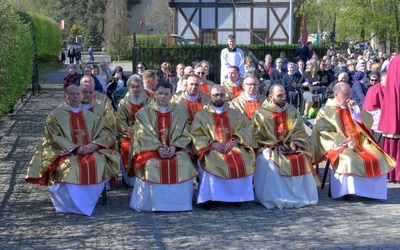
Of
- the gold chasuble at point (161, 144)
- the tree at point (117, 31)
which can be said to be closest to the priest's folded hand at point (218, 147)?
the gold chasuble at point (161, 144)

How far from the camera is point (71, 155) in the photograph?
9.21m

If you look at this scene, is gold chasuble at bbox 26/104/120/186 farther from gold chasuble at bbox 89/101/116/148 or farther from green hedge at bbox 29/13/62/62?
green hedge at bbox 29/13/62/62

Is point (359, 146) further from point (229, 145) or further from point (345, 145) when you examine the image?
point (229, 145)

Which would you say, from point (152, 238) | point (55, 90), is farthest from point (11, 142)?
point (55, 90)

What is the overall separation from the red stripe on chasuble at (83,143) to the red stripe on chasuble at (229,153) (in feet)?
5.51

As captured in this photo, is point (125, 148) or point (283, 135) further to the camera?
point (125, 148)

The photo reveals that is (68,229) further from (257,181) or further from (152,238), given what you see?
(257,181)

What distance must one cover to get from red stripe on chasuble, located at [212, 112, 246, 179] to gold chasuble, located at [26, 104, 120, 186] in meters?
1.38

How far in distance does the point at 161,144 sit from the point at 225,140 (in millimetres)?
865

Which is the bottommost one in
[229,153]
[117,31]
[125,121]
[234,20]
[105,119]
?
[229,153]

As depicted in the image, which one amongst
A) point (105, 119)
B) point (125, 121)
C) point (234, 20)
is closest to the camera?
point (105, 119)

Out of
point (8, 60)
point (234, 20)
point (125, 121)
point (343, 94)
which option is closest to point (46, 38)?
point (234, 20)

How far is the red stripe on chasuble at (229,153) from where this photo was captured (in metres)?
9.27

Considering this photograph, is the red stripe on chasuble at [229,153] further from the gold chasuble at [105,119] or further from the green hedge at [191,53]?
the green hedge at [191,53]
